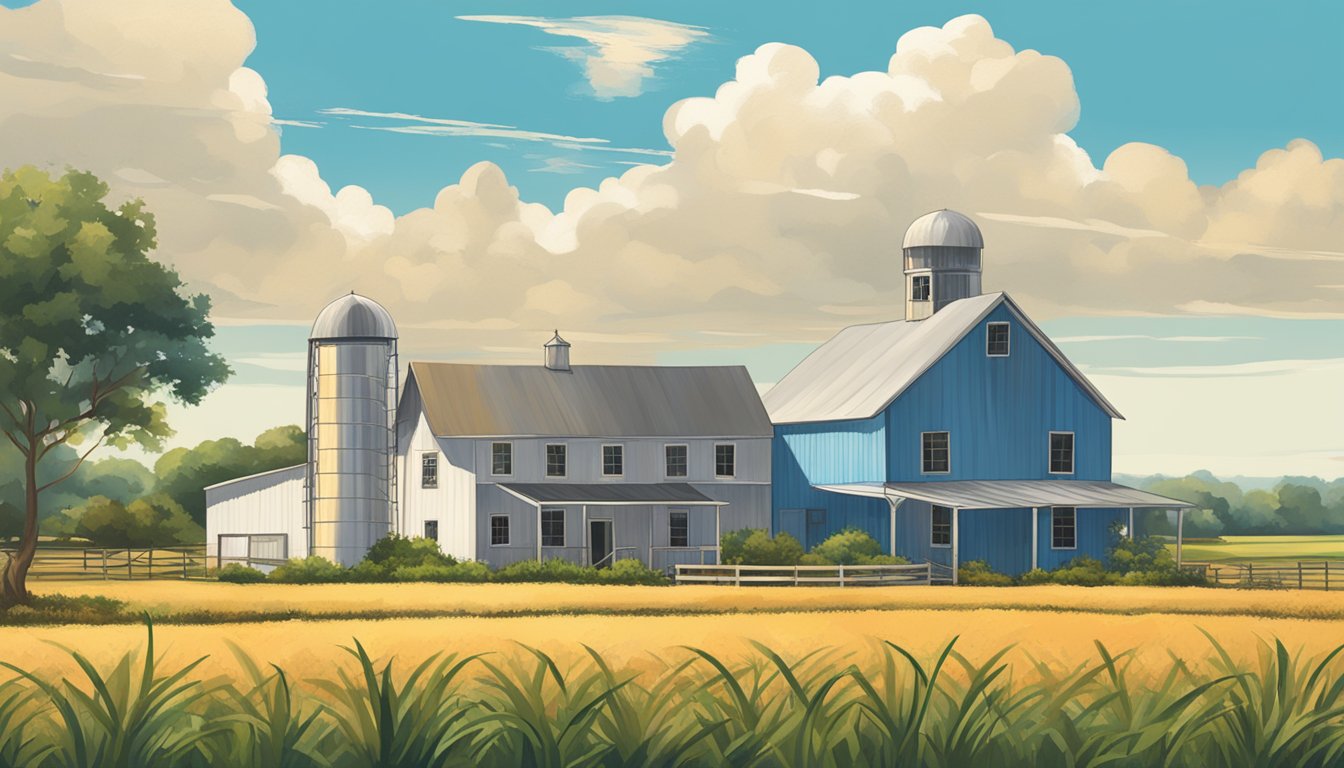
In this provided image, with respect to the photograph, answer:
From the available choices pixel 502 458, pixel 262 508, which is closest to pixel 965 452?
pixel 502 458

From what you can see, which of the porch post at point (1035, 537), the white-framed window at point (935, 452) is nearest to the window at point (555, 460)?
the white-framed window at point (935, 452)

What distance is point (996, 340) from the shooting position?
6000 centimetres

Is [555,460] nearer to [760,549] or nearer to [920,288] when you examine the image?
[760,549]

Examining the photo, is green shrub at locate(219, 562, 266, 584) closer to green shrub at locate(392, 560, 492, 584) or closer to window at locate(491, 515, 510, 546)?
green shrub at locate(392, 560, 492, 584)

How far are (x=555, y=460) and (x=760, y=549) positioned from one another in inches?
345

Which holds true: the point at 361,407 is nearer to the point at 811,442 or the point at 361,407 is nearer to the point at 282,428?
the point at 811,442

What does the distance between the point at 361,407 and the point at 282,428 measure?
1311 inches

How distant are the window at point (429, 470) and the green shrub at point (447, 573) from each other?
7020 mm

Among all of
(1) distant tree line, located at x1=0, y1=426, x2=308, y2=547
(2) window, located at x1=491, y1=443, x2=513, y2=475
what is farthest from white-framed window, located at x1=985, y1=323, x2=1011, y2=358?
(1) distant tree line, located at x1=0, y1=426, x2=308, y2=547

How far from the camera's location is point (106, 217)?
4444cm

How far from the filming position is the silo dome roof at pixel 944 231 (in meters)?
66.4

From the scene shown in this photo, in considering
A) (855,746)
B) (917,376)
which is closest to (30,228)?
(917,376)

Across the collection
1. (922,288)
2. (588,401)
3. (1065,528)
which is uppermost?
(922,288)

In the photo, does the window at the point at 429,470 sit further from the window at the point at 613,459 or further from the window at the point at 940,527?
the window at the point at 940,527
